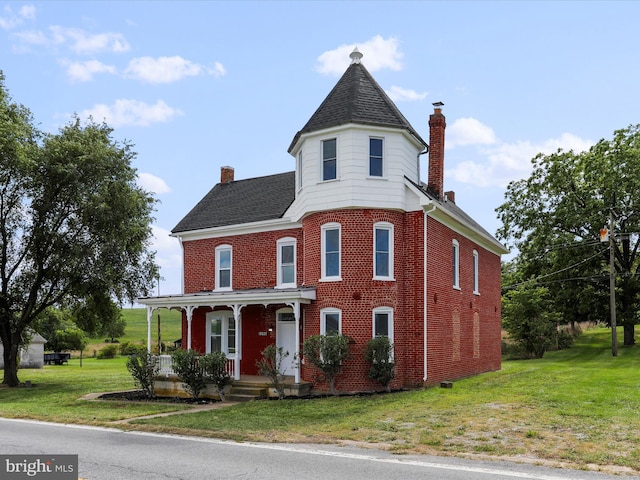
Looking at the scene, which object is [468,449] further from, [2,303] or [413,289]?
[2,303]

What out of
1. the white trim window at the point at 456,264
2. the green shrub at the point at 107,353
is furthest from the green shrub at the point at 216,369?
the green shrub at the point at 107,353

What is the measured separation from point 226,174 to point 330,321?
12.1m

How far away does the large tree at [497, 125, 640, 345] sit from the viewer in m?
42.0

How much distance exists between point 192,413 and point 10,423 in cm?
424

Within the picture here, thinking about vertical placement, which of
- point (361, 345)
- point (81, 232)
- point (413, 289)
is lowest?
point (361, 345)

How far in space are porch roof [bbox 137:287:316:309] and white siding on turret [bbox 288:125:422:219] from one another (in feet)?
9.24

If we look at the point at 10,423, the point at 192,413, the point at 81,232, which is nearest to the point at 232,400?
the point at 192,413

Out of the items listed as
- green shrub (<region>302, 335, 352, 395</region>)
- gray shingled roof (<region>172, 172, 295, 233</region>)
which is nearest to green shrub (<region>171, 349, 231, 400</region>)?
green shrub (<region>302, 335, 352, 395</region>)

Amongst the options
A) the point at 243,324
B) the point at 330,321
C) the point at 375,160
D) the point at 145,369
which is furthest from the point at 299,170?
the point at 145,369

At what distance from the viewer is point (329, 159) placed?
845 inches

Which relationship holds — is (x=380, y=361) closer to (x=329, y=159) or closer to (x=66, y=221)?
(x=329, y=159)

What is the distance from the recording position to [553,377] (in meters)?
22.2

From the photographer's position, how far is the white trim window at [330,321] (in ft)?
68.2

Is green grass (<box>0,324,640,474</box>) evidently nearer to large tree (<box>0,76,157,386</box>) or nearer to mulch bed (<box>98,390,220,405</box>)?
mulch bed (<box>98,390,220,405</box>)
